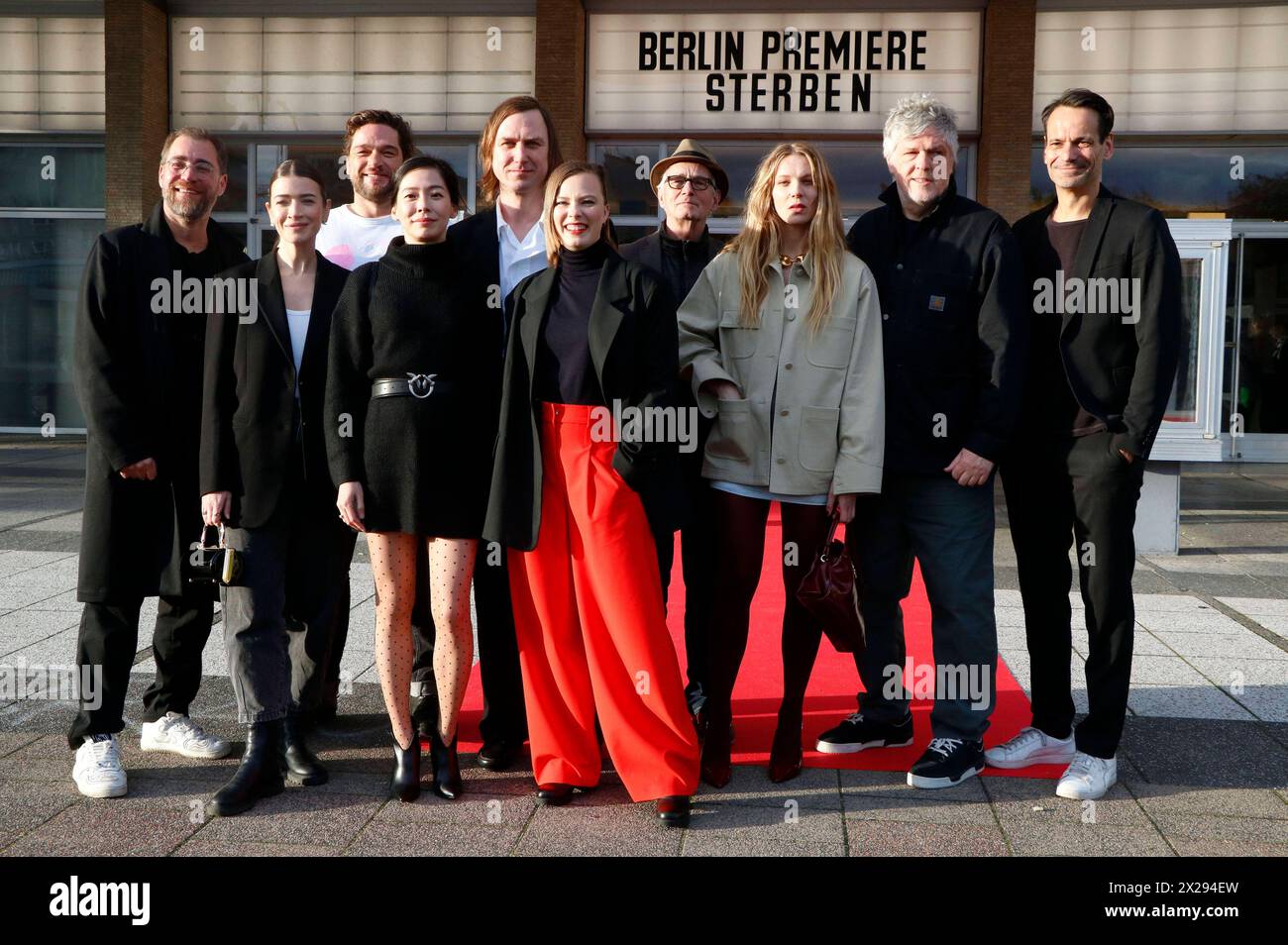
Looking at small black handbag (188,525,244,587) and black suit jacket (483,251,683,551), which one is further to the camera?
small black handbag (188,525,244,587)

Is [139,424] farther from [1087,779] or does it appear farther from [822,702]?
[1087,779]

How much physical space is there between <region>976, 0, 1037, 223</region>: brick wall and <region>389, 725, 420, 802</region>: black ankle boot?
10969mm

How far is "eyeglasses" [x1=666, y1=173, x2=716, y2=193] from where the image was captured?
15.1 feet

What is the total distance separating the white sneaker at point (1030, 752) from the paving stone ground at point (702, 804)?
0.12 meters

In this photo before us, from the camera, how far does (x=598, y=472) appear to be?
3971 millimetres

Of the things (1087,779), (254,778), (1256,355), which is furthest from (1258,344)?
(254,778)

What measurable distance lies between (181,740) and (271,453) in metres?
1.20

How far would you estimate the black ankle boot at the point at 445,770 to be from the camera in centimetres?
409

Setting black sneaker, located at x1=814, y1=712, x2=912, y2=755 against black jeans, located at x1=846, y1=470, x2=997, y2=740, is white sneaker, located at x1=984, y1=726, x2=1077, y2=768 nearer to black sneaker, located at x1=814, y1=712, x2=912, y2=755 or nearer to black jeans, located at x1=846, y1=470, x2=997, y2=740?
black jeans, located at x1=846, y1=470, x2=997, y2=740

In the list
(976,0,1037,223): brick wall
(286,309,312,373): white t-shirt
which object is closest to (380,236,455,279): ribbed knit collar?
(286,309,312,373): white t-shirt

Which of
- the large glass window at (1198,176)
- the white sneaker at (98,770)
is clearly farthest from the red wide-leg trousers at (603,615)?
the large glass window at (1198,176)

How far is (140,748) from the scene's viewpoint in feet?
15.0
